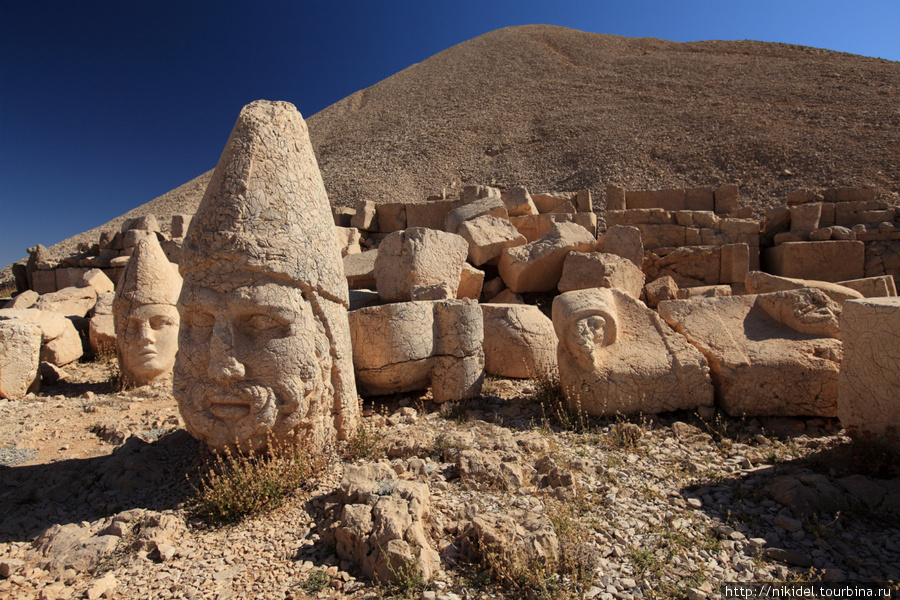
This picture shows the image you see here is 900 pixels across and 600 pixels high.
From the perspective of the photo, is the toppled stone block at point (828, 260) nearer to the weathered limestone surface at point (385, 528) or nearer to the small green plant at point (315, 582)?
the weathered limestone surface at point (385, 528)

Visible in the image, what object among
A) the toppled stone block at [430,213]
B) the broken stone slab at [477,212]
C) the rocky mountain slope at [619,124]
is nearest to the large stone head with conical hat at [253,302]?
the broken stone slab at [477,212]

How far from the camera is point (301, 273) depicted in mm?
2936

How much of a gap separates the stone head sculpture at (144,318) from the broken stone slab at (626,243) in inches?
229

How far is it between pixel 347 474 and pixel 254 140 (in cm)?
196

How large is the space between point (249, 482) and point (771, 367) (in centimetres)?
362

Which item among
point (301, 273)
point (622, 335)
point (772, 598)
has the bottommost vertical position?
point (772, 598)

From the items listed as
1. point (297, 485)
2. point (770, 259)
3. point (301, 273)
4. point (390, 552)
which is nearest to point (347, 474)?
point (297, 485)

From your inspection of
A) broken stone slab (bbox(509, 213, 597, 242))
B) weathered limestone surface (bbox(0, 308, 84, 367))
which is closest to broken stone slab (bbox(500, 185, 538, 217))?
broken stone slab (bbox(509, 213, 597, 242))

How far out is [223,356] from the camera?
277 cm

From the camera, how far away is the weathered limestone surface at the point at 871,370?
2961 millimetres

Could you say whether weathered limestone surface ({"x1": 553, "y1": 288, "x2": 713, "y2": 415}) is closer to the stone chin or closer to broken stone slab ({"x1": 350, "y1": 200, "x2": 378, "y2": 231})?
the stone chin

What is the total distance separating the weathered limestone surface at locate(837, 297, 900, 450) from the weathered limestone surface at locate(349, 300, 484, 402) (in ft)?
8.38

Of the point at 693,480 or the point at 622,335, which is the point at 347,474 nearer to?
the point at 693,480

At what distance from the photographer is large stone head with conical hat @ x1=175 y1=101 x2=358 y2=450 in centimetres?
280
